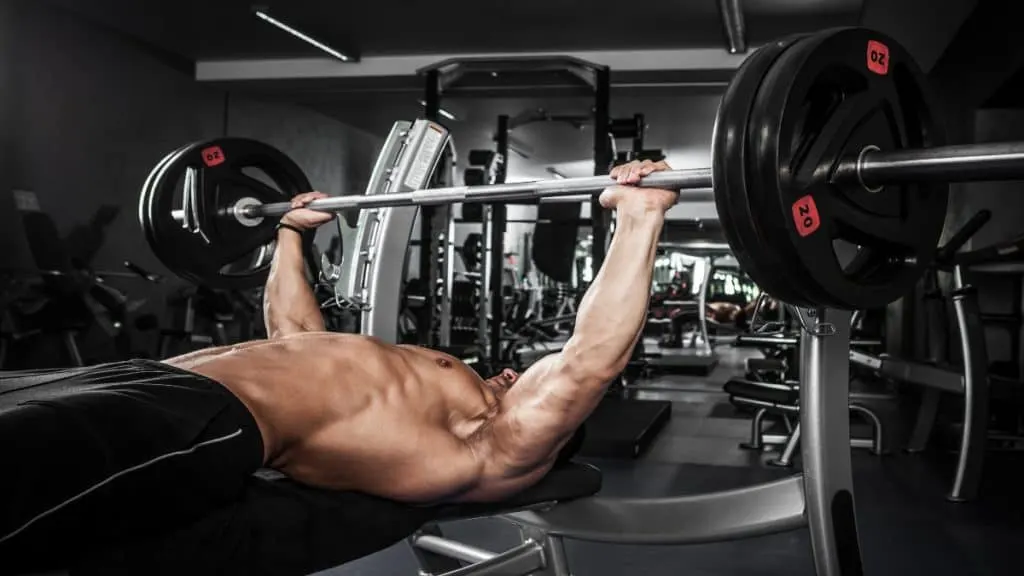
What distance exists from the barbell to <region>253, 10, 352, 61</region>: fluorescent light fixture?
187 inches

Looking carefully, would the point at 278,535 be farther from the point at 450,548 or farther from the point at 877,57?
the point at 877,57

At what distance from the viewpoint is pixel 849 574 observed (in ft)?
4.41

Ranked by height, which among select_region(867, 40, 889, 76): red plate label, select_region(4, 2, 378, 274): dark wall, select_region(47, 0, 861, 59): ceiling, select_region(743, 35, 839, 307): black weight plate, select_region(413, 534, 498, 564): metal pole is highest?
select_region(47, 0, 861, 59): ceiling

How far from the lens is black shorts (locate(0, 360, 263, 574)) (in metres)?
0.86

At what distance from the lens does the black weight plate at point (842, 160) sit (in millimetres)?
1001

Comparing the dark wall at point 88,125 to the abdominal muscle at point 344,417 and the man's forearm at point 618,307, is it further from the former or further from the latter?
the man's forearm at point 618,307

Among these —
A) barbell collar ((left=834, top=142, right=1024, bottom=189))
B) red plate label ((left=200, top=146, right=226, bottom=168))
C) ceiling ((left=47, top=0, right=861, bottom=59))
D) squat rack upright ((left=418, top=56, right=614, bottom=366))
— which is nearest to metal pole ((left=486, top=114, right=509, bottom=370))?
squat rack upright ((left=418, top=56, right=614, bottom=366))

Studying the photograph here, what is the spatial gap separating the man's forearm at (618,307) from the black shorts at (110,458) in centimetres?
50

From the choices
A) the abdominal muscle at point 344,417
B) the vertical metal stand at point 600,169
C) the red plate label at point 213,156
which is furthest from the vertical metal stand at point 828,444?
the vertical metal stand at point 600,169

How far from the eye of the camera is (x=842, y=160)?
1.10m

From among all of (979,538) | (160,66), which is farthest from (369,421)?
(160,66)

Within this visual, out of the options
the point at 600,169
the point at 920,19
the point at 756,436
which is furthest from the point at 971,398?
the point at 920,19

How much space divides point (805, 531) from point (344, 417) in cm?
174

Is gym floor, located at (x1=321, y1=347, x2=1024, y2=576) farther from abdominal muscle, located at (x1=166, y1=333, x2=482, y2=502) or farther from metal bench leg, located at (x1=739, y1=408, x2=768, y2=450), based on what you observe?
abdominal muscle, located at (x1=166, y1=333, x2=482, y2=502)
